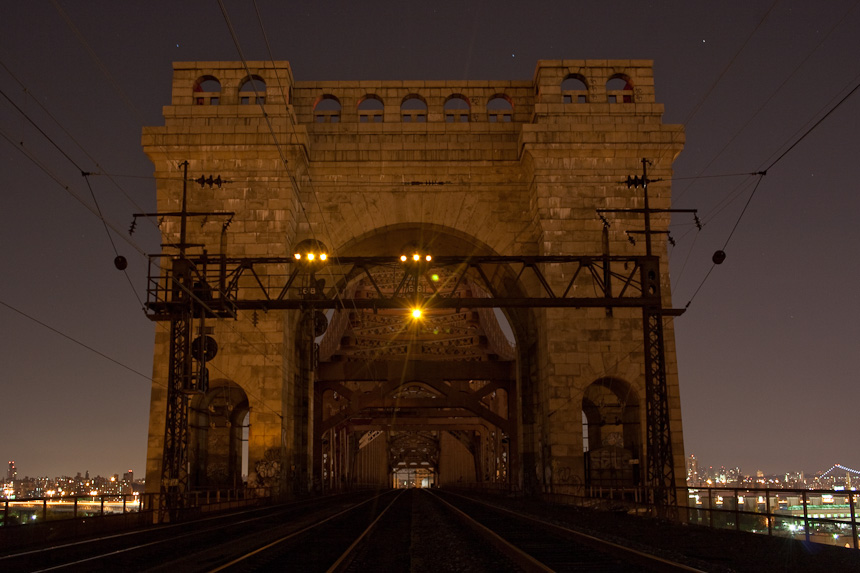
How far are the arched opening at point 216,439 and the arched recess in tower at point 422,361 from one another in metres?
4.90

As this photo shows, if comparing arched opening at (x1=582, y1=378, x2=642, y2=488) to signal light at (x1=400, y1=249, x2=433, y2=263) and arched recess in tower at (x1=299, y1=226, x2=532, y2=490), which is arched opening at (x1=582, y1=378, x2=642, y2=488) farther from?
signal light at (x1=400, y1=249, x2=433, y2=263)

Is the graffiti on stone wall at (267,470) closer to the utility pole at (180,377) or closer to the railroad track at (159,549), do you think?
the utility pole at (180,377)

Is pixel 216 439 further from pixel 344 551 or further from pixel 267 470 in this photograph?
pixel 344 551

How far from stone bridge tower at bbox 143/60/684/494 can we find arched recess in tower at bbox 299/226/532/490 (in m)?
0.57

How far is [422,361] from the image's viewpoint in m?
57.3

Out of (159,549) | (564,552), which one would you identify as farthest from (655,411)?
(159,549)

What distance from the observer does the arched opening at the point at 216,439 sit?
37875 mm

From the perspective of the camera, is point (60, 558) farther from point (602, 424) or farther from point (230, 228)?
point (602, 424)

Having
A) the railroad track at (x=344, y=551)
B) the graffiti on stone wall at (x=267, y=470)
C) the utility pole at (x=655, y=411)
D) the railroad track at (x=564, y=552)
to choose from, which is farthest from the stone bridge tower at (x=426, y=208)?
the railroad track at (x=564, y=552)

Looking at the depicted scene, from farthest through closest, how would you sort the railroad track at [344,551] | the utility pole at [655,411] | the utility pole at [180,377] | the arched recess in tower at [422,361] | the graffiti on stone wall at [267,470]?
the arched recess in tower at [422,361]
the graffiti on stone wall at [267,470]
the utility pole at [655,411]
the utility pole at [180,377]
the railroad track at [344,551]

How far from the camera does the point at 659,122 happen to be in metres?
38.8

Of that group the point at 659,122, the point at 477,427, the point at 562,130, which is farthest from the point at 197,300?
the point at 477,427

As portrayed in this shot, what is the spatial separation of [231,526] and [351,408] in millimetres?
35671

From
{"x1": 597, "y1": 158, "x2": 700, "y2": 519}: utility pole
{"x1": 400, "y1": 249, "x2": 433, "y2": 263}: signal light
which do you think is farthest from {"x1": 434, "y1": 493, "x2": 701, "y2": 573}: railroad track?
{"x1": 400, "y1": 249, "x2": 433, "y2": 263}: signal light
